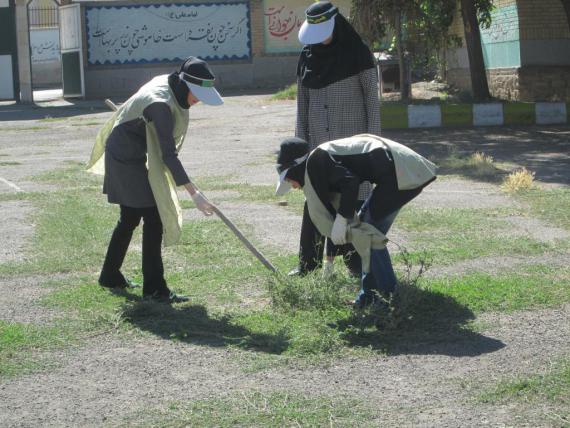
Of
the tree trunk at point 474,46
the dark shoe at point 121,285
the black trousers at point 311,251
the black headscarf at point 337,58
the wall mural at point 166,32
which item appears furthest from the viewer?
the wall mural at point 166,32

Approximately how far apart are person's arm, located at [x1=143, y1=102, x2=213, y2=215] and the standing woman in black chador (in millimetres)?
899

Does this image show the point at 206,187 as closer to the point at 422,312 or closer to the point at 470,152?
the point at 470,152

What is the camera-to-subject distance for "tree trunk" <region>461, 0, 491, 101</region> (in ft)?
57.8

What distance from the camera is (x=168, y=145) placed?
19.3 ft

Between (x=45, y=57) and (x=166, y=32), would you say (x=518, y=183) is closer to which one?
(x=166, y=32)

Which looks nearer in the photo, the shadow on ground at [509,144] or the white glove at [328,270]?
the white glove at [328,270]

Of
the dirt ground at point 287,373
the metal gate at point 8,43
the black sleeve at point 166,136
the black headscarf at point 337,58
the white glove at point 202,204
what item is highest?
the metal gate at point 8,43

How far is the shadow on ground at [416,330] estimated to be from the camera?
521 centimetres

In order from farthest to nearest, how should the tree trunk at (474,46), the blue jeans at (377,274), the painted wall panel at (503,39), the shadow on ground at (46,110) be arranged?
the shadow on ground at (46,110) < the painted wall panel at (503,39) < the tree trunk at (474,46) < the blue jeans at (377,274)

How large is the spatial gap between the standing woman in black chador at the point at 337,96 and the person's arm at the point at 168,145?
0.90 metres

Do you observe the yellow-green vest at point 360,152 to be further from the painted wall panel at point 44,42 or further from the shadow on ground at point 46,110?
the painted wall panel at point 44,42

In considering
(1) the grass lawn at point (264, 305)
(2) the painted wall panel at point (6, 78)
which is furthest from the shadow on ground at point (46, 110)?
(1) the grass lawn at point (264, 305)

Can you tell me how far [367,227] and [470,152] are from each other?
814 cm

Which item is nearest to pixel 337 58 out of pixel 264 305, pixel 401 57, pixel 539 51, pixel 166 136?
pixel 166 136
